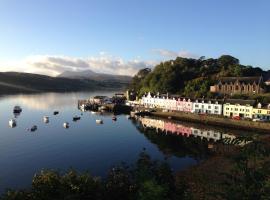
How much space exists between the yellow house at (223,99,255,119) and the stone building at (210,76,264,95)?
49.7 ft

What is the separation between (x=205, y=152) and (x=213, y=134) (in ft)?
53.9

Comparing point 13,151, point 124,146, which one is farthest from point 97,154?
point 13,151

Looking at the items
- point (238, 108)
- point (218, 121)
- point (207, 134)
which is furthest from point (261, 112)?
point (207, 134)

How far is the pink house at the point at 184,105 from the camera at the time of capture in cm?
10144

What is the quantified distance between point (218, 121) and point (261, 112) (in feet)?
35.0

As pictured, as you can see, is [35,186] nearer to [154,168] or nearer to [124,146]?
[154,168]

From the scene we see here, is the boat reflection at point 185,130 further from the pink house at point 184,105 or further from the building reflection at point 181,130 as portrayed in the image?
the pink house at point 184,105

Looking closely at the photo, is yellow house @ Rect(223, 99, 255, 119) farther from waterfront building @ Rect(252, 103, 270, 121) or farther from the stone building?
the stone building

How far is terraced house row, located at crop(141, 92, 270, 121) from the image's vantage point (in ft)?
271

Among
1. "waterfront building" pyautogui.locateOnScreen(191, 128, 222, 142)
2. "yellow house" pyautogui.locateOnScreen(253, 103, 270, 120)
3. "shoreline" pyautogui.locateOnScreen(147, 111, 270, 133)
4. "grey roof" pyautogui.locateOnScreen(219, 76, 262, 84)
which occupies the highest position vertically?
"grey roof" pyautogui.locateOnScreen(219, 76, 262, 84)

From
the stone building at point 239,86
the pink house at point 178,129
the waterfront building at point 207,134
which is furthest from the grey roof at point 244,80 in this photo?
the waterfront building at point 207,134

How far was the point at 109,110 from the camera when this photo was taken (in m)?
121

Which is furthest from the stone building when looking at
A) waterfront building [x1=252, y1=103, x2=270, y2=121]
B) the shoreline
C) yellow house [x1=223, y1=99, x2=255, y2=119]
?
the shoreline

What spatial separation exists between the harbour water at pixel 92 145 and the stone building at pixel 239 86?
28483mm
